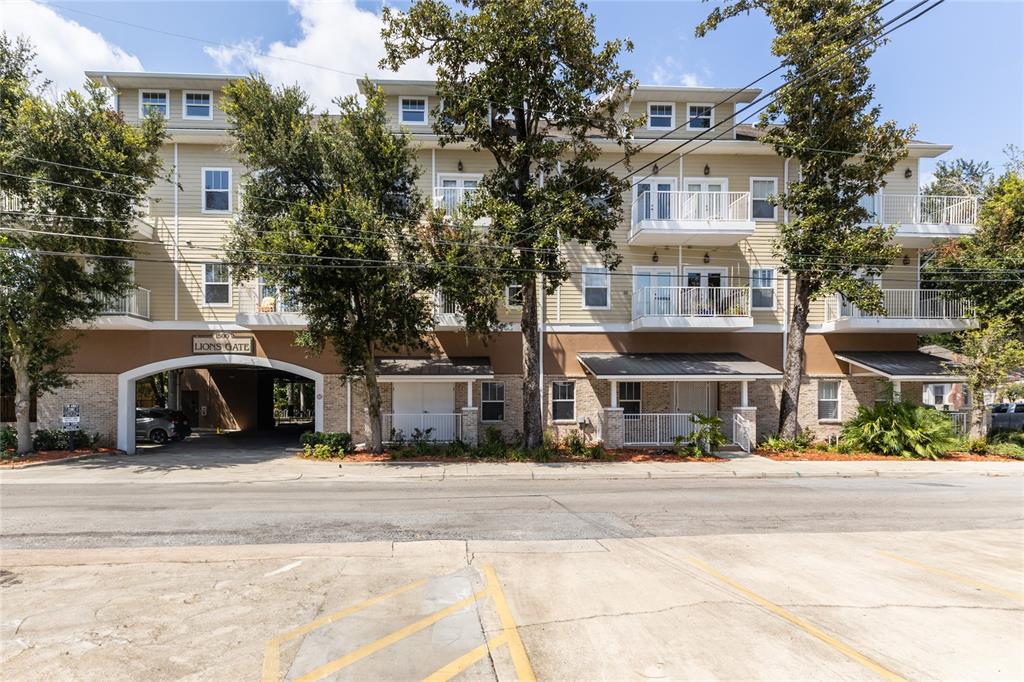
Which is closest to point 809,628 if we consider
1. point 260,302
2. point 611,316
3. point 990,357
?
point 611,316

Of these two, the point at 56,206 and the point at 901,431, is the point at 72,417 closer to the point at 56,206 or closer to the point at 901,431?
the point at 56,206


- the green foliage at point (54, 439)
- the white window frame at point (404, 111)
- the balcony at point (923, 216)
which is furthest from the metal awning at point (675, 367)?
the green foliage at point (54, 439)

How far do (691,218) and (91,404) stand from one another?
880 inches

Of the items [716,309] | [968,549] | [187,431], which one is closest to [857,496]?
[968,549]

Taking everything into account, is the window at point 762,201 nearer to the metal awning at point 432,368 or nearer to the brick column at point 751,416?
the brick column at point 751,416

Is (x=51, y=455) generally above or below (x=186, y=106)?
below

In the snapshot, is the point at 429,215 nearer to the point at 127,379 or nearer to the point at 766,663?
the point at 127,379

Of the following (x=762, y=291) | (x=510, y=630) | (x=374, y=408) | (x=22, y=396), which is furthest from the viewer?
(x=762, y=291)

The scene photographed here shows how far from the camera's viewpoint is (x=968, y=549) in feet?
26.6

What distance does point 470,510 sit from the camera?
10.5m

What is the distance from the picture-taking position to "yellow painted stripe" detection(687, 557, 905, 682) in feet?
14.6

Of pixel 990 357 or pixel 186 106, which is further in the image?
pixel 186 106

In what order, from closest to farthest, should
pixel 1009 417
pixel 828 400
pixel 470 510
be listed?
pixel 470 510
pixel 828 400
pixel 1009 417

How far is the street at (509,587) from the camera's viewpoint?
461 centimetres
